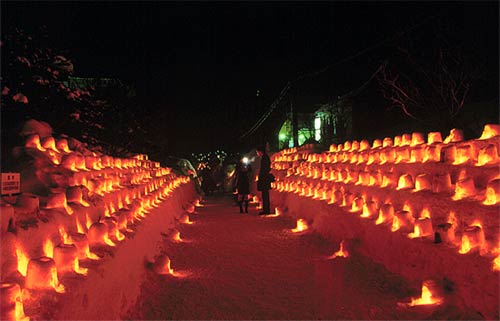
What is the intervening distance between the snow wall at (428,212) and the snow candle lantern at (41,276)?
10.9 feet

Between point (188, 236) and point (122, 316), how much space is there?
500 centimetres

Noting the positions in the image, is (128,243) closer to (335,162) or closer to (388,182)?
(388,182)

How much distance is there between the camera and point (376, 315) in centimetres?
439

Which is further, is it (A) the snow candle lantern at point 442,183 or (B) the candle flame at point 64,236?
(A) the snow candle lantern at point 442,183

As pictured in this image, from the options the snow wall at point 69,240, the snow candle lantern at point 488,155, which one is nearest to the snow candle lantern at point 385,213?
the snow candle lantern at point 488,155

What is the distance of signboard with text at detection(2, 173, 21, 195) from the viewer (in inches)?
165

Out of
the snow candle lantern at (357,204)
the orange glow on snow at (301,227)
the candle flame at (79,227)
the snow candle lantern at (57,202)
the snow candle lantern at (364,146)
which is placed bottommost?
the orange glow on snow at (301,227)

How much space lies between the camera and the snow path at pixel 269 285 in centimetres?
463

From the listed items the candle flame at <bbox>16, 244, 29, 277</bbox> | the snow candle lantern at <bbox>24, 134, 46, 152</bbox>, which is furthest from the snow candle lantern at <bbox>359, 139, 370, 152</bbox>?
the candle flame at <bbox>16, 244, 29, 277</bbox>

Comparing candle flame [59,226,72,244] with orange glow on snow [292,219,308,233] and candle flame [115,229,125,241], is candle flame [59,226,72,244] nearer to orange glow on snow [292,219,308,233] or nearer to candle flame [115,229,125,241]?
candle flame [115,229,125,241]

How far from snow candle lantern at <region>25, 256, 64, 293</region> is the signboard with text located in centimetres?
129

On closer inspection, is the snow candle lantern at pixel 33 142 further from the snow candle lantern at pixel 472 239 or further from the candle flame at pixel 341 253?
the snow candle lantern at pixel 472 239

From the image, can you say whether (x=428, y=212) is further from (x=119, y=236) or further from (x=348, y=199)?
(x=119, y=236)

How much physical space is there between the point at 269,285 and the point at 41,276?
302cm
